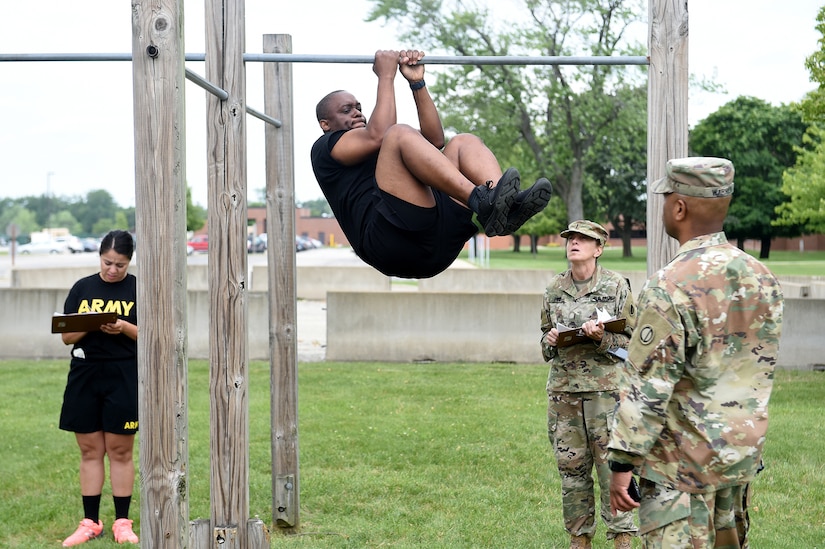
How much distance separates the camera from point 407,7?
85.9ft

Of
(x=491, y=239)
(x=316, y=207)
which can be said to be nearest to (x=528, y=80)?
(x=491, y=239)

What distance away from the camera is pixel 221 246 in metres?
4.68

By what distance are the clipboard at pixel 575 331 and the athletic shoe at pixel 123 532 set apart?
2772 millimetres

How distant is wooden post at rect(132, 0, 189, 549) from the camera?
315 centimetres

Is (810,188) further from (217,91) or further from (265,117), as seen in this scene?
(217,91)

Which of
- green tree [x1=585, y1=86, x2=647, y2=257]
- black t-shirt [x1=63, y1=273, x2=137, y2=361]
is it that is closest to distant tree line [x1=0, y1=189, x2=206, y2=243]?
green tree [x1=585, y1=86, x2=647, y2=257]

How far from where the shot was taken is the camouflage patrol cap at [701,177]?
3.05 meters

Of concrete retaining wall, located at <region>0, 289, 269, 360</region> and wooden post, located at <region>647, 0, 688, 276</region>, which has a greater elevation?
wooden post, located at <region>647, 0, 688, 276</region>

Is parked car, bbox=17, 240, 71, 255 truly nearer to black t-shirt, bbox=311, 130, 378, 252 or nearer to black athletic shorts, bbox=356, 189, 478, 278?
black t-shirt, bbox=311, 130, 378, 252

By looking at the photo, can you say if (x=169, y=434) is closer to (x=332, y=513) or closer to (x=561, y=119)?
(x=332, y=513)

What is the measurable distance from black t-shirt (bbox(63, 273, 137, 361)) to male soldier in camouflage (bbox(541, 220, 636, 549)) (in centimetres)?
250

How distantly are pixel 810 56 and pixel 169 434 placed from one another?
9034 millimetres

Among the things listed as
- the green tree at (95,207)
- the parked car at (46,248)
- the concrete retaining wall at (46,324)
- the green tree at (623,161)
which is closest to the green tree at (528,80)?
the green tree at (623,161)

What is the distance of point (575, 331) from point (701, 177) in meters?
2.05
